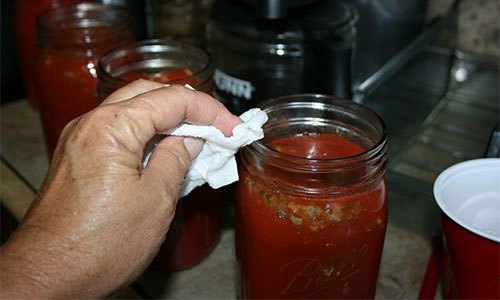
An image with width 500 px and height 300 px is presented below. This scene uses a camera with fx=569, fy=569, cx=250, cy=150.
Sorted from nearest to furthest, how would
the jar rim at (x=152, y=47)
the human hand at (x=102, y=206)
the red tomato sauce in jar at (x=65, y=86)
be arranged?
1. the human hand at (x=102, y=206)
2. the jar rim at (x=152, y=47)
3. the red tomato sauce in jar at (x=65, y=86)

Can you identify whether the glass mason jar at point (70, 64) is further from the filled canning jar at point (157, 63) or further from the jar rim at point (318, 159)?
the jar rim at point (318, 159)

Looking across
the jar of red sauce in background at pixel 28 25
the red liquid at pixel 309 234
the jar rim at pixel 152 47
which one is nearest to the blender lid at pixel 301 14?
the jar rim at pixel 152 47

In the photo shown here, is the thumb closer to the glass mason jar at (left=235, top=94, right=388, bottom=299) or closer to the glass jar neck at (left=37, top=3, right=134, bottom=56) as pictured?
the glass mason jar at (left=235, top=94, right=388, bottom=299)

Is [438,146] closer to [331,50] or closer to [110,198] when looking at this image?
[331,50]

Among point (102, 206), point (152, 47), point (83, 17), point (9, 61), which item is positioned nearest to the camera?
point (102, 206)

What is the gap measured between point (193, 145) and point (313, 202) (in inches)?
4.5

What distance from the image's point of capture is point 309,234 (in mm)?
491

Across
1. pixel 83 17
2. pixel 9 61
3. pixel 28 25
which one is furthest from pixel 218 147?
pixel 9 61

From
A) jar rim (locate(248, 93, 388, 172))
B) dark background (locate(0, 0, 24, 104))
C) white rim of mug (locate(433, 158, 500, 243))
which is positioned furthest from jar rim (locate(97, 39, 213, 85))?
dark background (locate(0, 0, 24, 104))

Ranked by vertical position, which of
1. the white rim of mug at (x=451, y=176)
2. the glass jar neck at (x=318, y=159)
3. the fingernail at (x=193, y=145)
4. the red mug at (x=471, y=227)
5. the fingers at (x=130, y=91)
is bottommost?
the red mug at (x=471, y=227)

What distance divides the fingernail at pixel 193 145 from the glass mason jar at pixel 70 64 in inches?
10.3

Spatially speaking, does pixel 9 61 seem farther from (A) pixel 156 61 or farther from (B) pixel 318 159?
(B) pixel 318 159

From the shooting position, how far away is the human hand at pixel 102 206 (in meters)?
0.39

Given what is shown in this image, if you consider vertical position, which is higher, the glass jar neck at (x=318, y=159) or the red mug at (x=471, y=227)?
the glass jar neck at (x=318, y=159)
